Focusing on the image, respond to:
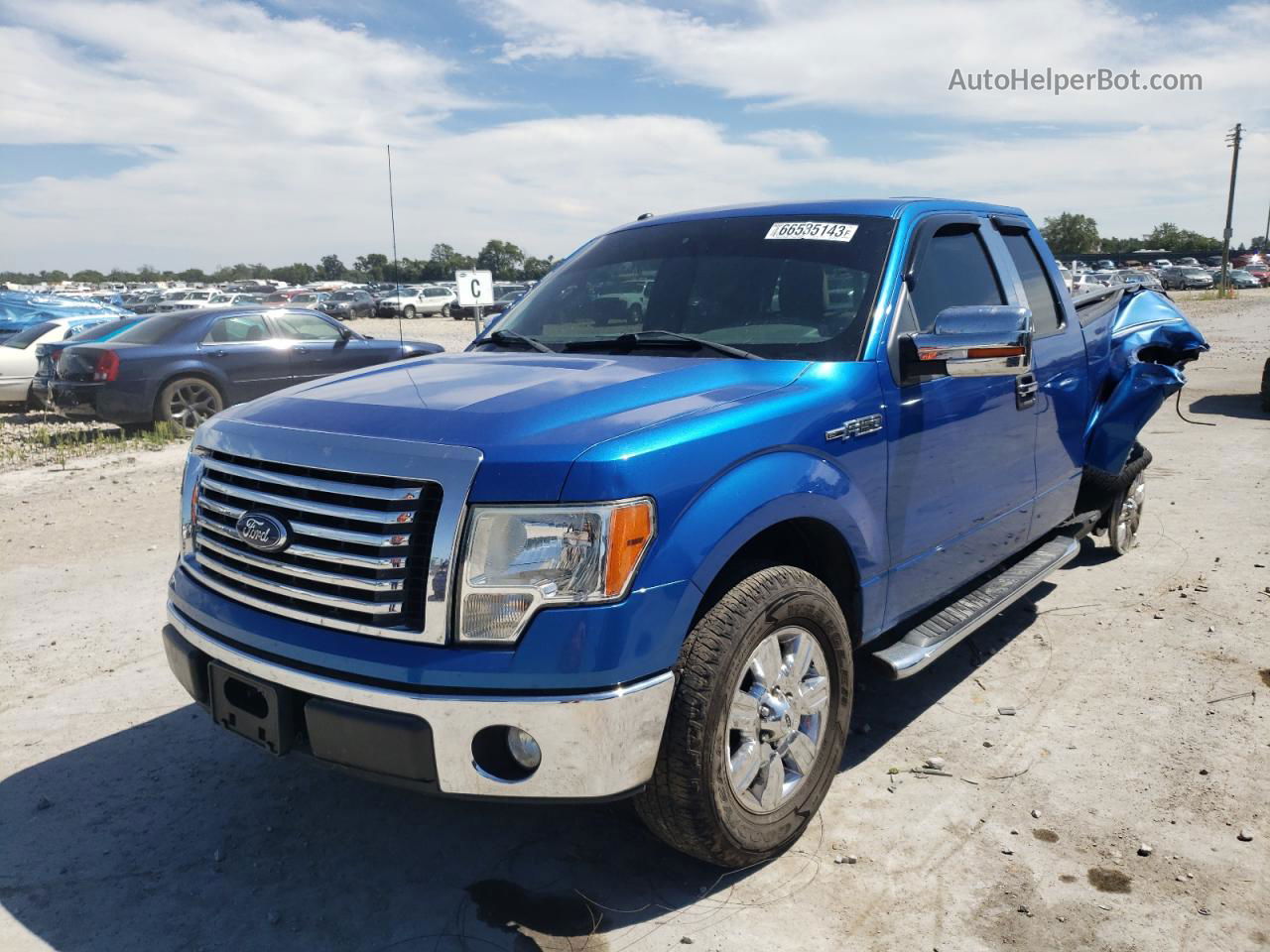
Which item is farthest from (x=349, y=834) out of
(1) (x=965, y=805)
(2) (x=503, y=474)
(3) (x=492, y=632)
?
(1) (x=965, y=805)

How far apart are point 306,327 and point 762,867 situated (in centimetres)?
1115

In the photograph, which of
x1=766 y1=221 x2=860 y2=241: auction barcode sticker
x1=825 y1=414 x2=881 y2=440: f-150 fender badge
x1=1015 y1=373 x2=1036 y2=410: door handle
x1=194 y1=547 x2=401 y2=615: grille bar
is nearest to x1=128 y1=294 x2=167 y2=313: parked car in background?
x1=766 y1=221 x2=860 y2=241: auction barcode sticker

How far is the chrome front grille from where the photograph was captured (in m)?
2.44

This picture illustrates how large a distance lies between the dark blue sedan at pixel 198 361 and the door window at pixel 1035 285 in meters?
8.26

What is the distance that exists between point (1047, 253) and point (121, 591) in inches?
208

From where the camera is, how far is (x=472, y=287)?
12.4 meters

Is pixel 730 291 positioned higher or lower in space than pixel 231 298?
lower

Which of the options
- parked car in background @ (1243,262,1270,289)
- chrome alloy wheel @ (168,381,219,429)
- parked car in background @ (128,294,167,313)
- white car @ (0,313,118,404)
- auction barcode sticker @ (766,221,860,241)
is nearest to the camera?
auction barcode sticker @ (766,221,860,241)

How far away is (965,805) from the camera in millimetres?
3262

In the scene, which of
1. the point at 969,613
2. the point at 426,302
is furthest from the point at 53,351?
the point at 426,302

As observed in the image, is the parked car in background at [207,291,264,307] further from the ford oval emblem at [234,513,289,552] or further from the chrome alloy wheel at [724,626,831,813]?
the chrome alloy wheel at [724,626,831,813]

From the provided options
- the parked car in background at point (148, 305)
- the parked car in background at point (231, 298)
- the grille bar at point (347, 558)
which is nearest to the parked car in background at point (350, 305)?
the parked car in background at point (231, 298)

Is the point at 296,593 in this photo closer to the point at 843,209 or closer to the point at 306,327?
the point at 843,209

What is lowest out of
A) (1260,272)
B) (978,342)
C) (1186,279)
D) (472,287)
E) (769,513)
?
(769,513)
